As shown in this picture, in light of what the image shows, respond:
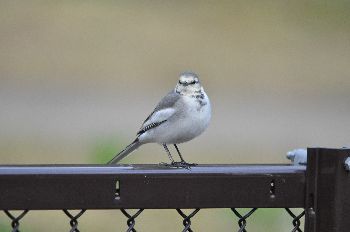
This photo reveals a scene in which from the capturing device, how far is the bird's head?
489 cm

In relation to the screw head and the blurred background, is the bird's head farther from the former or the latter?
the blurred background

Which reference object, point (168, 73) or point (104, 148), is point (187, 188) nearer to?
point (104, 148)

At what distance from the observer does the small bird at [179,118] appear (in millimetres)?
4641

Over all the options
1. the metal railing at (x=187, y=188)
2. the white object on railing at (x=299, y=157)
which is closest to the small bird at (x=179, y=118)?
the white object on railing at (x=299, y=157)

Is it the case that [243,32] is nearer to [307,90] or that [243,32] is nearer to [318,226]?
[307,90]

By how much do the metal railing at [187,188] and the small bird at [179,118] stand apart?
69.6 inches

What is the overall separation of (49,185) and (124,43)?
12784mm

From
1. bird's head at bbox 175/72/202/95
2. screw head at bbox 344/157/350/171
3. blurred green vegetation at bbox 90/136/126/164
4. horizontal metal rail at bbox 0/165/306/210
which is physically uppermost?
blurred green vegetation at bbox 90/136/126/164

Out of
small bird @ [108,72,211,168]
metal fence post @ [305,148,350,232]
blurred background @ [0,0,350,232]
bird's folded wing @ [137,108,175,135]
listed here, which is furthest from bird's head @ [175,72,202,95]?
blurred background @ [0,0,350,232]

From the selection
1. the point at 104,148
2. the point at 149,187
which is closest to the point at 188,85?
the point at 149,187

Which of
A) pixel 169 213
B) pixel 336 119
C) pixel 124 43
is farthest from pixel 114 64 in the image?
pixel 169 213

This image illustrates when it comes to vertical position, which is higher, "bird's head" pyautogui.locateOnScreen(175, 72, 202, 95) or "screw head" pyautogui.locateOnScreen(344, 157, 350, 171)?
"bird's head" pyautogui.locateOnScreen(175, 72, 202, 95)

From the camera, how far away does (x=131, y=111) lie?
12906mm

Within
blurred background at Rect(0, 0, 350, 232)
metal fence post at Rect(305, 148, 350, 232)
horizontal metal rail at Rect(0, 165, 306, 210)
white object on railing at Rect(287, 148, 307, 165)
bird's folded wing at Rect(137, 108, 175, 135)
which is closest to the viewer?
horizontal metal rail at Rect(0, 165, 306, 210)
